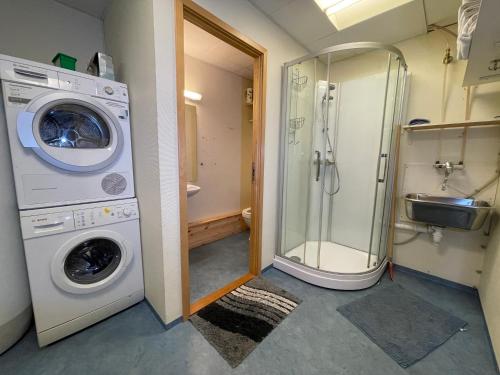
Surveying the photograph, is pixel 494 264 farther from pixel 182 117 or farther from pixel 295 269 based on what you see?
pixel 182 117

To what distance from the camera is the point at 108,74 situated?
56.4 inches

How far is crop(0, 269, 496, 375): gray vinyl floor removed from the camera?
117 centimetres

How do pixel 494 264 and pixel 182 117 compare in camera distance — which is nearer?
pixel 182 117

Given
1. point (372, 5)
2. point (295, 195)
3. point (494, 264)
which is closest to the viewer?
point (494, 264)

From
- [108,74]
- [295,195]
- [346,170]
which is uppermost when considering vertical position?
[108,74]

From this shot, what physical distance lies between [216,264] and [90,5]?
2.57 m

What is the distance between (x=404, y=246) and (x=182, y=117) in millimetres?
2465

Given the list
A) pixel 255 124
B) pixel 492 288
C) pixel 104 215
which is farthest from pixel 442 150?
pixel 104 215

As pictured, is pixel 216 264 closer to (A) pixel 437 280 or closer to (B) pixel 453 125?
(A) pixel 437 280

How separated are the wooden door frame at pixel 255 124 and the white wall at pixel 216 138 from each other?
3.52 ft

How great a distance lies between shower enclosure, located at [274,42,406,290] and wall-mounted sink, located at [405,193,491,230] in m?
0.26

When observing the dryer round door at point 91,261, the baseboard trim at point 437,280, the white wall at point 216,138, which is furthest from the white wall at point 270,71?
the baseboard trim at point 437,280

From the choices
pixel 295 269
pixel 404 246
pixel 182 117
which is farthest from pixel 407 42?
pixel 295 269

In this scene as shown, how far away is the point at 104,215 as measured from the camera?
4.53 feet
